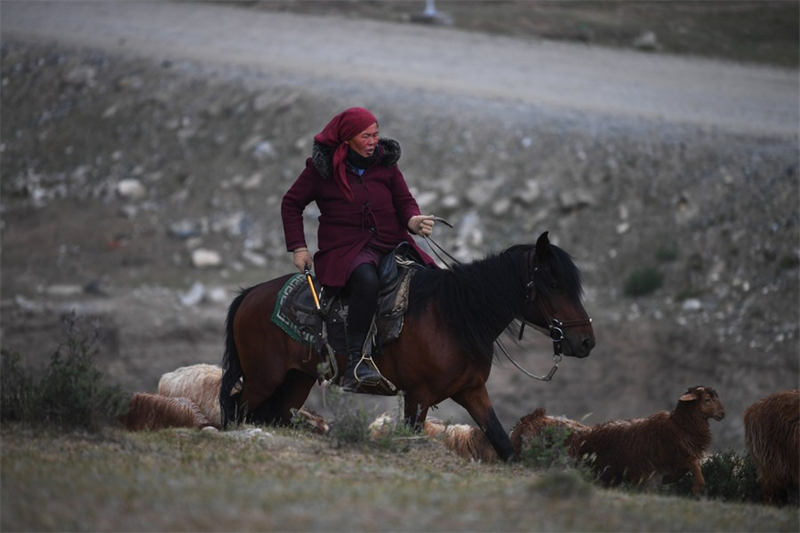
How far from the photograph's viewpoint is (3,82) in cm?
2658

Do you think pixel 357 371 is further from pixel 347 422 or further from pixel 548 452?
pixel 548 452

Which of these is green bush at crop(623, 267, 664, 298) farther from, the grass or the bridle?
the grass

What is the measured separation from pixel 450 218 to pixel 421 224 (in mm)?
10273

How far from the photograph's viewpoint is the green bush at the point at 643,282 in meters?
18.4

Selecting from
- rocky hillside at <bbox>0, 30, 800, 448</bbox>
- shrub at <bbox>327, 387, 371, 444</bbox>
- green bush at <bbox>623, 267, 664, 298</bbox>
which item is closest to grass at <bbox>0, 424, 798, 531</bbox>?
shrub at <bbox>327, 387, 371, 444</bbox>

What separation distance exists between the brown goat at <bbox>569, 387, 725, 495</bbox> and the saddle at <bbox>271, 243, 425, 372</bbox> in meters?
1.84

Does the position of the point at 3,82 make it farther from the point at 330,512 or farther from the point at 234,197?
the point at 330,512

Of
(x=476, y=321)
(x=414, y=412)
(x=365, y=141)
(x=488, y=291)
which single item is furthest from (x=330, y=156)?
(x=414, y=412)

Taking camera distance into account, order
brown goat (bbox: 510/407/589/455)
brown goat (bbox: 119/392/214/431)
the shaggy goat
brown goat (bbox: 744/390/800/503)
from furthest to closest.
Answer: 1. the shaggy goat
2. brown goat (bbox: 119/392/214/431)
3. brown goat (bbox: 510/407/589/455)
4. brown goat (bbox: 744/390/800/503)

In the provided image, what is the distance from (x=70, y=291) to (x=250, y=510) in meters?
14.6

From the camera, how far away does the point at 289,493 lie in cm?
652

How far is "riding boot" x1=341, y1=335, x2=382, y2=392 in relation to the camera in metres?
9.39

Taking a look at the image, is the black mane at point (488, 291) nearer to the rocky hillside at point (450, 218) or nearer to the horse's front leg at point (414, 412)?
the horse's front leg at point (414, 412)

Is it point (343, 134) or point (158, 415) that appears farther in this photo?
point (158, 415)
